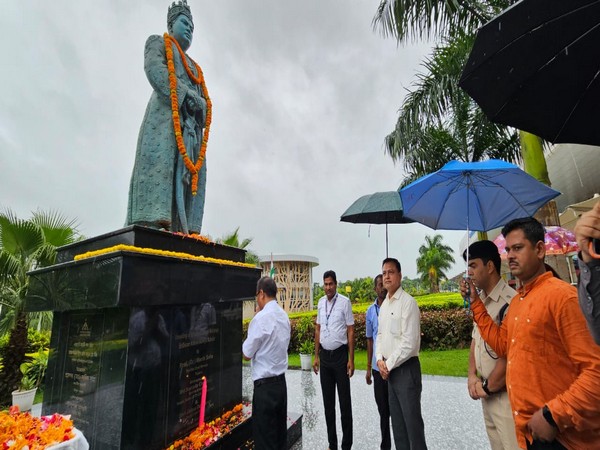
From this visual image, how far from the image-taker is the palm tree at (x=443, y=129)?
8.52 m

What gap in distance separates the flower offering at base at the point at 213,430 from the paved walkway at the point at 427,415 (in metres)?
0.77

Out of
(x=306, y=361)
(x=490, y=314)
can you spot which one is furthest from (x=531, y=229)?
(x=306, y=361)

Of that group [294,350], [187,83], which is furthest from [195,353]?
[294,350]

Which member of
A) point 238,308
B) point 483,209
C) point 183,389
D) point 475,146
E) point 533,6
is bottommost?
point 183,389

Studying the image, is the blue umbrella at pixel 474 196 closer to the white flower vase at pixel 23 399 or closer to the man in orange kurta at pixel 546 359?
the man in orange kurta at pixel 546 359

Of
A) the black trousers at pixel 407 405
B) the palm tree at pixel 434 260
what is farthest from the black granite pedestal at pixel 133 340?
the palm tree at pixel 434 260

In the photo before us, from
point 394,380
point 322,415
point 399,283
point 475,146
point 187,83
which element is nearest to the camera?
point 394,380

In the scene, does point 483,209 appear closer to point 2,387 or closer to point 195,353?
point 195,353

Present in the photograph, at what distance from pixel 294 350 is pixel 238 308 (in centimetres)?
647

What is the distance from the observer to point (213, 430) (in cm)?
295

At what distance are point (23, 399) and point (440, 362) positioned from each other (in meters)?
8.08

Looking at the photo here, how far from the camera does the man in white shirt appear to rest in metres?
2.62

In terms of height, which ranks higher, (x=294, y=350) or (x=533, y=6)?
(x=533, y=6)

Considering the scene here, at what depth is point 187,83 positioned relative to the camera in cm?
404
